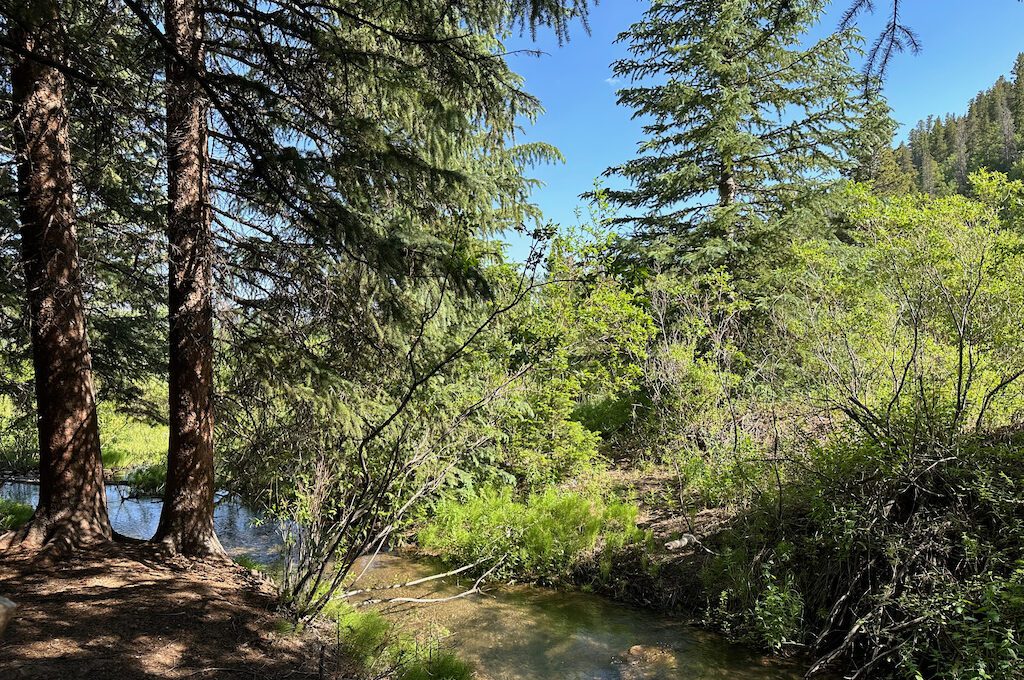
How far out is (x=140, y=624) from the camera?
4.11m

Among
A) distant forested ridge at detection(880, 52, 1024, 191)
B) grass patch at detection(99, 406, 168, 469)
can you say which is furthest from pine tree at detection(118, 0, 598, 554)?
distant forested ridge at detection(880, 52, 1024, 191)

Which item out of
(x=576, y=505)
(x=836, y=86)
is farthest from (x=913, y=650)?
(x=836, y=86)

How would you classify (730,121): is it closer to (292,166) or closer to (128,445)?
(292,166)

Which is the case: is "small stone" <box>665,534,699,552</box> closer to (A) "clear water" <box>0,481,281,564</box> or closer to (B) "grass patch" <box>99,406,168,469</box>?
(A) "clear water" <box>0,481,281,564</box>

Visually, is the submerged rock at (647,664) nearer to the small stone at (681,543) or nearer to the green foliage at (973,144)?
the small stone at (681,543)

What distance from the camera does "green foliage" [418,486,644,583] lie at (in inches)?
332

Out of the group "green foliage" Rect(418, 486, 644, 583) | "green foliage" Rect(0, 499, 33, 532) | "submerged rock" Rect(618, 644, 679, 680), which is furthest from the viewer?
"green foliage" Rect(418, 486, 644, 583)

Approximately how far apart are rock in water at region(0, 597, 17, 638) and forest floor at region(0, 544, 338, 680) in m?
0.08

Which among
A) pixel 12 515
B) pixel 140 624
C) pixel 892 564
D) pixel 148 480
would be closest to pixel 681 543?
pixel 892 564

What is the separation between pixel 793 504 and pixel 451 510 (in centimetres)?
530

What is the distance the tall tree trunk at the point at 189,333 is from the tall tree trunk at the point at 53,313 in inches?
28.5

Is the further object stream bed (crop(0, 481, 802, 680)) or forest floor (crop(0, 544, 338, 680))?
stream bed (crop(0, 481, 802, 680))

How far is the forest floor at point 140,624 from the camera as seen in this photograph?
358cm

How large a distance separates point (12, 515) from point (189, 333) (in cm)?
556
